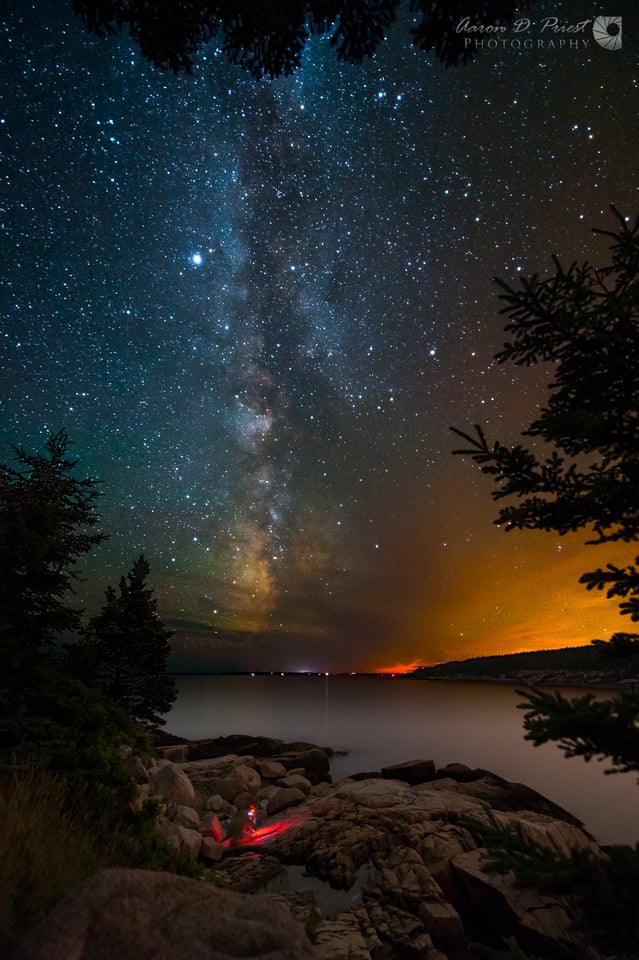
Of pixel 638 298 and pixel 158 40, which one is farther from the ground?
pixel 158 40

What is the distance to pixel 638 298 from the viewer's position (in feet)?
11.2

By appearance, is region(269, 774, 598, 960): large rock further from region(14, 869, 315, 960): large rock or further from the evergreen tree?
the evergreen tree

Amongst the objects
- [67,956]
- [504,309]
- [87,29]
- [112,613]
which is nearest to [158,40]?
[87,29]

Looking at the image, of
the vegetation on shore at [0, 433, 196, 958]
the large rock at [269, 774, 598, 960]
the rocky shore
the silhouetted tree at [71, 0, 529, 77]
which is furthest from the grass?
the silhouetted tree at [71, 0, 529, 77]

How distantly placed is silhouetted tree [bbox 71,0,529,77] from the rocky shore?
308 inches

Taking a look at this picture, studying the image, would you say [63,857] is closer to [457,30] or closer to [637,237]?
[637,237]

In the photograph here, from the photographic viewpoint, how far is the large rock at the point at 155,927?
3035 mm

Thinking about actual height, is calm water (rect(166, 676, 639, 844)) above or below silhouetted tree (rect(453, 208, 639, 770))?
below

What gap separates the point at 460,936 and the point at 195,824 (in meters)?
6.09

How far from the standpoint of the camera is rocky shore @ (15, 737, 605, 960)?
10.3ft

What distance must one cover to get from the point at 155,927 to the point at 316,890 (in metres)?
6.05

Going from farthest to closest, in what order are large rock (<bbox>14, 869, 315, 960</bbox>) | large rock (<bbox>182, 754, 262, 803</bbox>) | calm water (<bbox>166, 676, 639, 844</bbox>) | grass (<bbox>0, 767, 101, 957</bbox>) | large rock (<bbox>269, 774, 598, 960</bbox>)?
calm water (<bbox>166, 676, 639, 844</bbox>), large rock (<bbox>182, 754, 262, 803</bbox>), large rock (<bbox>269, 774, 598, 960</bbox>), grass (<bbox>0, 767, 101, 957</bbox>), large rock (<bbox>14, 869, 315, 960</bbox>)

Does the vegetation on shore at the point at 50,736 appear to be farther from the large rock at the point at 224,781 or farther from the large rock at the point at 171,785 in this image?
the large rock at the point at 224,781

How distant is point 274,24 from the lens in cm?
494
